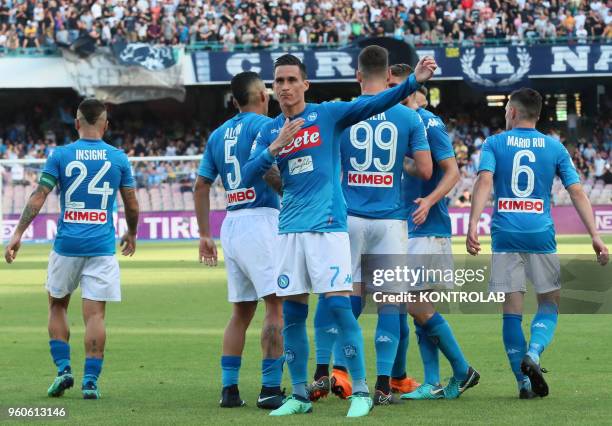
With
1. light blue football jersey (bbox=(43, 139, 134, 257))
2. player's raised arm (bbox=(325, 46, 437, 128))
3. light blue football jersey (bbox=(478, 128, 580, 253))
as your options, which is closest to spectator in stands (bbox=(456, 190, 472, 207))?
light blue football jersey (bbox=(478, 128, 580, 253))

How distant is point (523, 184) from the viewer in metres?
8.77

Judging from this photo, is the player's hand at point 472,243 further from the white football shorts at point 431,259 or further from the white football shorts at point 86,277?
the white football shorts at point 86,277

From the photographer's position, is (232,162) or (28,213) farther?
(28,213)

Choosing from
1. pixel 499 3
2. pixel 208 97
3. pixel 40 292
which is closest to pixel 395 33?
pixel 499 3

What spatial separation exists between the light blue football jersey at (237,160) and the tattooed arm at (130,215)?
2.69 feet

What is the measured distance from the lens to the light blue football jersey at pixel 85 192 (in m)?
8.98

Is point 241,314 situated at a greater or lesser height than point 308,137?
lesser

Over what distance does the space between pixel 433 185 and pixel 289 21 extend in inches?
1423

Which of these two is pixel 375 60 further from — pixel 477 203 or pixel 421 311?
pixel 421 311

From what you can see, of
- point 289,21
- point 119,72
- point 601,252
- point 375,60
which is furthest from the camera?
point 289,21

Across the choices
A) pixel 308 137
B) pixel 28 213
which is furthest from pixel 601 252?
pixel 28 213

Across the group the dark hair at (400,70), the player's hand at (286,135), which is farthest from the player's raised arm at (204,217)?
the dark hair at (400,70)

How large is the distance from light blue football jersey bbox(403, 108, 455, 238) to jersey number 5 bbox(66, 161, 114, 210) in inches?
82.0

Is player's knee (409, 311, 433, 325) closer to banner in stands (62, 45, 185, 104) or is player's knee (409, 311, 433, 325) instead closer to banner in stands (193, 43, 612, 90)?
banner in stands (193, 43, 612, 90)
